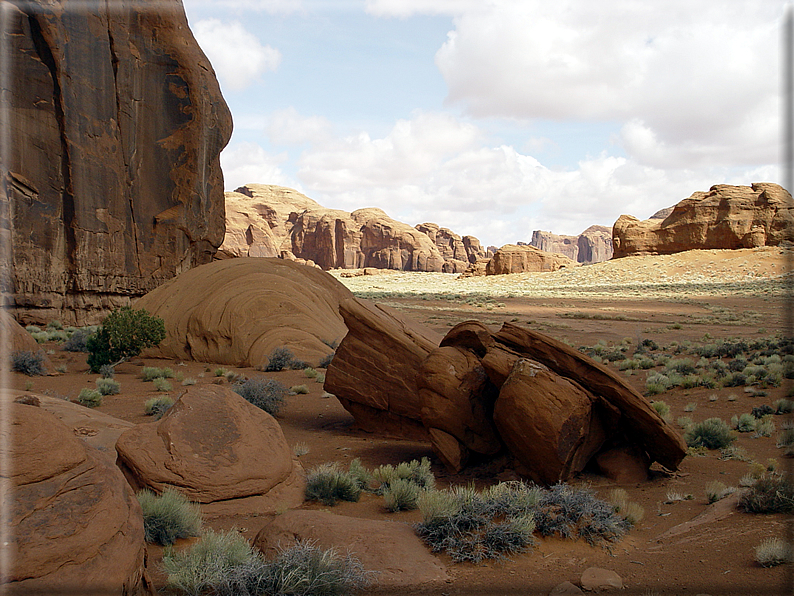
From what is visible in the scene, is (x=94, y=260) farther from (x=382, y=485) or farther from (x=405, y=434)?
(x=382, y=485)

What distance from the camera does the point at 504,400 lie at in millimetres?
7168

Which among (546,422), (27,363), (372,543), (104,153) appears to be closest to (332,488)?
(372,543)

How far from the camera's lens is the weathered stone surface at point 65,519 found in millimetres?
2994

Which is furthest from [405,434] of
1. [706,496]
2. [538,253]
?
[538,253]

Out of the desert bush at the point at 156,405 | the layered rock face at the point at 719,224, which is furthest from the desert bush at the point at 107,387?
the layered rock face at the point at 719,224

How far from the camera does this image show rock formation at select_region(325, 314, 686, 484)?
22.7 feet

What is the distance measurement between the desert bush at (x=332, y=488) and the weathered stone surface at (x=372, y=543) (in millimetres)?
1670

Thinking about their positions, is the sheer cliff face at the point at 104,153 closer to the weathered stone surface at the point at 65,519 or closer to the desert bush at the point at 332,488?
the desert bush at the point at 332,488

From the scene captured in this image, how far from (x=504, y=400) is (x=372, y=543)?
3275mm

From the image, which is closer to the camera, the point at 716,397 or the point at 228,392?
the point at 228,392

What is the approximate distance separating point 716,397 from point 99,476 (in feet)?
37.6

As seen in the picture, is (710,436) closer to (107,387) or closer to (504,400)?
(504,400)

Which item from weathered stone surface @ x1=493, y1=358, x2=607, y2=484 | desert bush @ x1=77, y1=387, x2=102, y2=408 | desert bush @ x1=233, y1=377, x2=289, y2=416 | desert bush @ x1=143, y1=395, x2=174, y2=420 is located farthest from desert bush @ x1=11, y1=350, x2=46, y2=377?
weathered stone surface @ x1=493, y1=358, x2=607, y2=484

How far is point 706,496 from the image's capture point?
6219 mm
